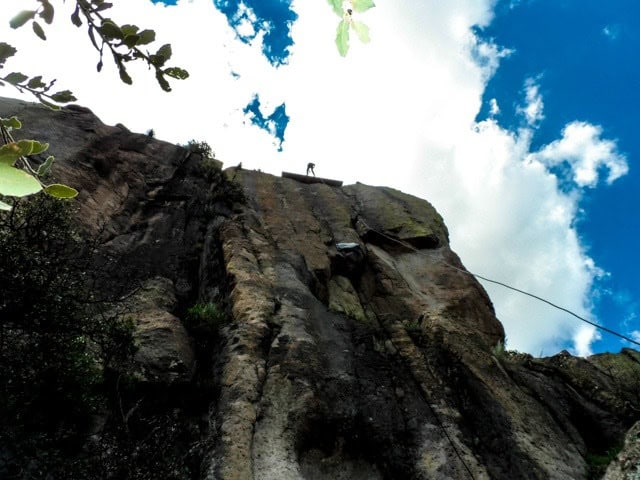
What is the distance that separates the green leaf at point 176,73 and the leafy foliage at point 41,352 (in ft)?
16.8

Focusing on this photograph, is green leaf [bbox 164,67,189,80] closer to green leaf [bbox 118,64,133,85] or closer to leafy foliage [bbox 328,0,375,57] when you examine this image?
green leaf [bbox 118,64,133,85]

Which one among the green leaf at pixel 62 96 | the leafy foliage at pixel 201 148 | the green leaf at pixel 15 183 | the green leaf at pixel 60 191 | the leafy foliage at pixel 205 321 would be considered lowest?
the green leaf at pixel 15 183

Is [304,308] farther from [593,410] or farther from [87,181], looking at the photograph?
[87,181]

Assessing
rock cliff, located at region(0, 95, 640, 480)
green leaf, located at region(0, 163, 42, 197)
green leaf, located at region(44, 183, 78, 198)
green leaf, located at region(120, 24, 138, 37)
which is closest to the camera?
green leaf, located at region(0, 163, 42, 197)

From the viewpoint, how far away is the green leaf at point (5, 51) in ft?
6.95

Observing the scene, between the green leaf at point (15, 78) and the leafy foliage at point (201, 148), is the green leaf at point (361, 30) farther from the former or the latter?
the leafy foliage at point (201, 148)

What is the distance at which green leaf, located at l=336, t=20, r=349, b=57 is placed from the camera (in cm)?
190

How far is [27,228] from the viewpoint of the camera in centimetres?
747

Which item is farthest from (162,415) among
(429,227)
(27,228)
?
(429,227)

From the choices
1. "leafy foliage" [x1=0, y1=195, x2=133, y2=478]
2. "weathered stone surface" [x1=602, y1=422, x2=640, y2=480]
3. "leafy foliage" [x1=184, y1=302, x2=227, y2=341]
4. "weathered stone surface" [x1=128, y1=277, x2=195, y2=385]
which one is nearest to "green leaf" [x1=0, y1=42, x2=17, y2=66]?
"leafy foliage" [x1=0, y1=195, x2=133, y2=478]

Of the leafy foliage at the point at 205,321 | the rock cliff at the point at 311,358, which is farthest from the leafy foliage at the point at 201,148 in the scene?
the leafy foliage at the point at 205,321

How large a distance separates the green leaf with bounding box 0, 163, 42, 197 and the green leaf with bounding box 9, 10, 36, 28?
3.60 feet

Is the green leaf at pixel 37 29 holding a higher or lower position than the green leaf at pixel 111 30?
lower

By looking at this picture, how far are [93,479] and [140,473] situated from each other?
594mm
